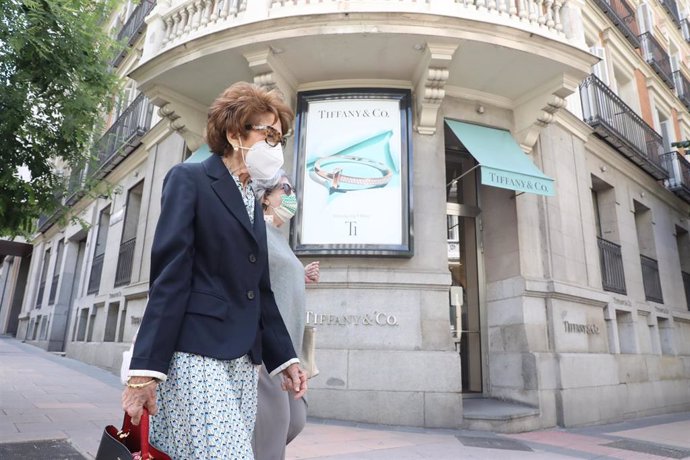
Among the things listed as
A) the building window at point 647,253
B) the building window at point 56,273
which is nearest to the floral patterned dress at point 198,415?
the building window at point 647,253

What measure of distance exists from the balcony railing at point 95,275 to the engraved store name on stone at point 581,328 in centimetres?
1249

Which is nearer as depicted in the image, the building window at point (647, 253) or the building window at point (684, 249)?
the building window at point (647, 253)

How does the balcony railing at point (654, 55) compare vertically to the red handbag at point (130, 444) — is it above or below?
above

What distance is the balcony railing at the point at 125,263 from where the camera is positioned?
11.6 m

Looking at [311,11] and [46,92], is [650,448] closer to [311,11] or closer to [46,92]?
[311,11]

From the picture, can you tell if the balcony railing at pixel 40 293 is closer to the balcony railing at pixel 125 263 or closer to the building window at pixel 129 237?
the building window at pixel 129 237

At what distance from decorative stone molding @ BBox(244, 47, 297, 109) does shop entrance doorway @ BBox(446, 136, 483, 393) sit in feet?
11.1

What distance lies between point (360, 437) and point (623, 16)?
47.8 feet

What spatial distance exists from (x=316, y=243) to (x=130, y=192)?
818cm

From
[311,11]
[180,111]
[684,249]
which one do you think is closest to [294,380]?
[311,11]

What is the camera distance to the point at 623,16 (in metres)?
13.7

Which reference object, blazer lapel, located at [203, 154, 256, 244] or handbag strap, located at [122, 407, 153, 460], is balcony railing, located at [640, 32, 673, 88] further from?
handbag strap, located at [122, 407, 153, 460]

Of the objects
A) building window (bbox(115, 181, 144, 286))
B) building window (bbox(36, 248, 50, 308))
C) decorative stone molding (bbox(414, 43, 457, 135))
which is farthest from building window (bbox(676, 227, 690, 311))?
building window (bbox(36, 248, 50, 308))

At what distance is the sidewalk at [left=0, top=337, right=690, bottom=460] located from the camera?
4.41 metres
